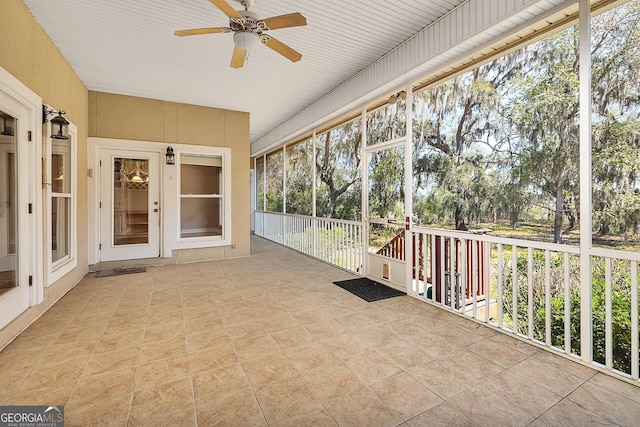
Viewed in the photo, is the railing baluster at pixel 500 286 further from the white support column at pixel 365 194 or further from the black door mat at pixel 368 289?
the white support column at pixel 365 194

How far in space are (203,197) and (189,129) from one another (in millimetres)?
1280

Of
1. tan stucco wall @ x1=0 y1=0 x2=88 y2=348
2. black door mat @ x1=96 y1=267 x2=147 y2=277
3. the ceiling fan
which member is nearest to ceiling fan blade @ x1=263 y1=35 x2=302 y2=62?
the ceiling fan

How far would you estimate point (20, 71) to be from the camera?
2635 mm

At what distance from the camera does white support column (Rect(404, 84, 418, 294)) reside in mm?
3773

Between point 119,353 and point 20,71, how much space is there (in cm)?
262

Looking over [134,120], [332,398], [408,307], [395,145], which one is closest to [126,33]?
[134,120]

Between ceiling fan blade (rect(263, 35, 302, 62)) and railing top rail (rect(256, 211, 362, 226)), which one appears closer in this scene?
ceiling fan blade (rect(263, 35, 302, 62))

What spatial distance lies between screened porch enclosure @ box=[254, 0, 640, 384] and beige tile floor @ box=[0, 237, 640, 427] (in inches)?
20.5

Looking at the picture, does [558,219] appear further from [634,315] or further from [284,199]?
[284,199]

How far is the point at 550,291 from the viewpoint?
8.14ft

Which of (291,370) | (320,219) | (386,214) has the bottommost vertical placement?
(291,370)

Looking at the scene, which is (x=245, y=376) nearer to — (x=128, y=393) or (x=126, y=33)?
(x=128, y=393)

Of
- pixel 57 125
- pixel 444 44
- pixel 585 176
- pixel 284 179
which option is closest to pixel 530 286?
pixel 585 176

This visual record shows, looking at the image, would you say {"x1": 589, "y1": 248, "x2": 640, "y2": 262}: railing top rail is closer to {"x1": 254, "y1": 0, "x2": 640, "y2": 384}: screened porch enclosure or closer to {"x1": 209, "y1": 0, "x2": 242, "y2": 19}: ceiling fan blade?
{"x1": 254, "y1": 0, "x2": 640, "y2": 384}: screened porch enclosure
